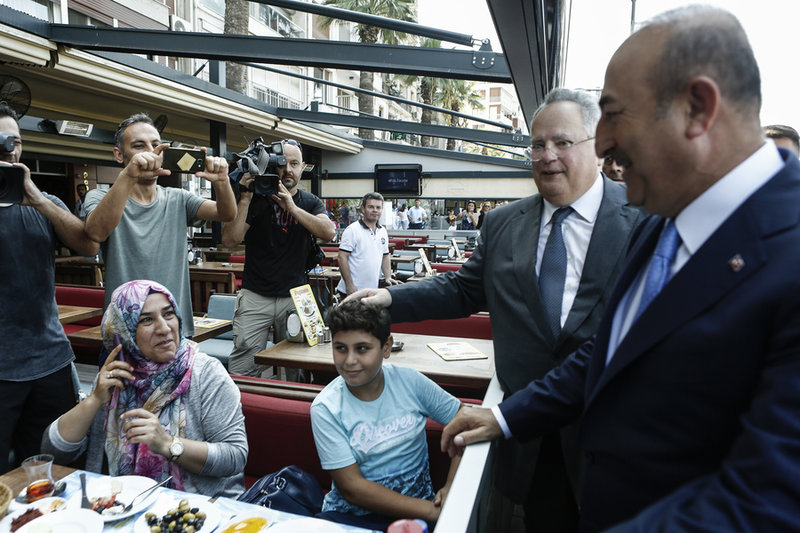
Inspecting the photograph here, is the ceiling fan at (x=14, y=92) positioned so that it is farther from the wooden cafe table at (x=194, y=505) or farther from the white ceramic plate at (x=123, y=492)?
the white ceramic plate at (x=123, y=492)

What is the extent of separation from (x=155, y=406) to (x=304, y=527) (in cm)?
83

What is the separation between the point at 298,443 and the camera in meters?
2.01

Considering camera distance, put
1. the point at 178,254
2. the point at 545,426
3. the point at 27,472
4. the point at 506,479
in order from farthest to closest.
Result: the point at 178,254
the point at 506,479
the point at 27,472
the point at 545,426

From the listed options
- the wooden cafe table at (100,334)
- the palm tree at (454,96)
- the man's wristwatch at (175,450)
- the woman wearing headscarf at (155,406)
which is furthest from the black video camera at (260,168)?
the palm tree at (454,96)

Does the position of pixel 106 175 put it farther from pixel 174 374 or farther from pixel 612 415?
pixel 612 415

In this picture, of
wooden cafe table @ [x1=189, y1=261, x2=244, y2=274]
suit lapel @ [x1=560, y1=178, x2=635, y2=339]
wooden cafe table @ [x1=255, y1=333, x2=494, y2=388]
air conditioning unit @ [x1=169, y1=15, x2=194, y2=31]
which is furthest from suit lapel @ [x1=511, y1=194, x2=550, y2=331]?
air conditioning unit @ [x1=169, y1=15, x2=194, y2=31]

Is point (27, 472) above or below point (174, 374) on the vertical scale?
below

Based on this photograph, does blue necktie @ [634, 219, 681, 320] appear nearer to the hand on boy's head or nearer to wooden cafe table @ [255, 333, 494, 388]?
the hand on boy's head

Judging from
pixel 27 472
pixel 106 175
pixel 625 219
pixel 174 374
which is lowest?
pixel 27 472

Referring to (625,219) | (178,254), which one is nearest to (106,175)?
(178,254)

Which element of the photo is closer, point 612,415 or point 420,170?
point 612,415

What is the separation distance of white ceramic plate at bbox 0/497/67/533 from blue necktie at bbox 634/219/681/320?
5.19 ft

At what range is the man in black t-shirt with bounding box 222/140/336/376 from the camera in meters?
3.19

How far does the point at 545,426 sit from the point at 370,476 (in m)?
0.74
